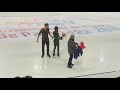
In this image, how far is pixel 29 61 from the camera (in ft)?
28.7

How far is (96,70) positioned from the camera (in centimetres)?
784

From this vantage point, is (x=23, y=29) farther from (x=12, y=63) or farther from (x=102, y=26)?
(x=12, y=63)

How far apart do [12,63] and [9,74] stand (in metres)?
1.27

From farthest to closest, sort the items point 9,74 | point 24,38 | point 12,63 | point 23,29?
point 23,29 → point 24,38 → point 12,63 → point 9,74

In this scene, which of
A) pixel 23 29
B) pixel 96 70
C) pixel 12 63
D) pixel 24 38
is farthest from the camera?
pixel 23 29
